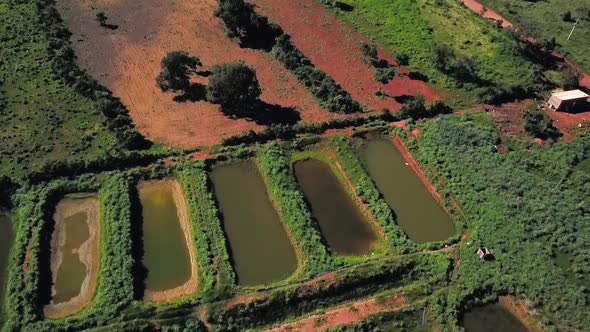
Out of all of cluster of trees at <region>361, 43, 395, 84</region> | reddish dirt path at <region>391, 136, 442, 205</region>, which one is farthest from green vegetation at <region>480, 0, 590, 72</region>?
reddish dirt path at <region>391, 136, 442, 205</region>

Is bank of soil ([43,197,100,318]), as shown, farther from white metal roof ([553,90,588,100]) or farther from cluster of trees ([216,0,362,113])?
white metal roof ([553,90,588,100])

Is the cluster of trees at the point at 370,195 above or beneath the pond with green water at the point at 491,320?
above

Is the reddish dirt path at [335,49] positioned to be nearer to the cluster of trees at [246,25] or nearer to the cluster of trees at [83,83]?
the cluster of trees at [246,25]

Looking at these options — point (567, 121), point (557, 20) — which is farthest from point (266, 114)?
point (557, 20)

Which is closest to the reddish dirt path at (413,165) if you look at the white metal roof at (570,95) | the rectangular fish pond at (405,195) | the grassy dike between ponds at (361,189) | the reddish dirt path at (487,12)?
the rectangular fish pond at (405,195)

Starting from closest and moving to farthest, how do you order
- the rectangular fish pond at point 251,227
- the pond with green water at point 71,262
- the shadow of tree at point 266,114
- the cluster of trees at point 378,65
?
1. the pond with green water at point 71,262
2. the rectangular fish pond at point 251,227
3. the shadow of tree at point 266,114
4. the cluster of trees at point 378,65

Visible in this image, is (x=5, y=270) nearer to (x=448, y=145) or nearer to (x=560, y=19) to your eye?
(x=448, y=145)
